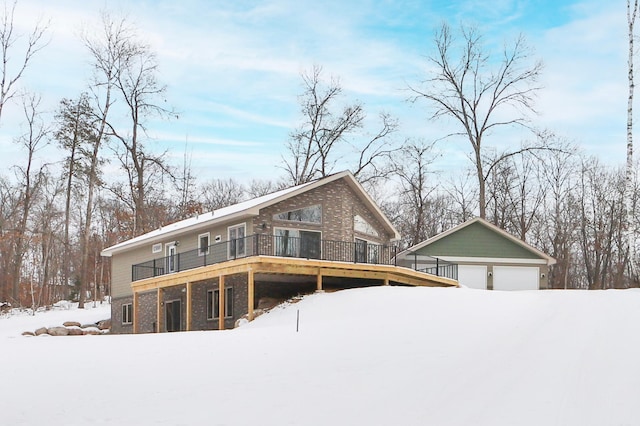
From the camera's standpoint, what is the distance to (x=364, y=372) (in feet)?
40.4

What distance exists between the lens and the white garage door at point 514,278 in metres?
34.2

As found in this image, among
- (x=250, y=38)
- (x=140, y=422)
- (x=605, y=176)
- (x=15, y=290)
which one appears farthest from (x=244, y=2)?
(x=605, y=176)

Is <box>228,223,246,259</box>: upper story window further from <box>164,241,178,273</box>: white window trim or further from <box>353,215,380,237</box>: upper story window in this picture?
Answer: <box>353,215,380,237</box>: upper story window

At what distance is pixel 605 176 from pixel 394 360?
3740 centimetres

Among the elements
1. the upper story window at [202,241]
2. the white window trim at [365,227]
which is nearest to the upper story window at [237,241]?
the upper story window at [202,241]

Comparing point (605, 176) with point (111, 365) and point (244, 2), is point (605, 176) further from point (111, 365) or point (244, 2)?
point (111, 365)

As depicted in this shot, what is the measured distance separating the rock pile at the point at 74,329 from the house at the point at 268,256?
2580 millimetres

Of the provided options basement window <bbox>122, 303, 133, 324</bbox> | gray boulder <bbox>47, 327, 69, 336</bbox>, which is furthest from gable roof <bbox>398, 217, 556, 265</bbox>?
gray boulder <bbox>47, 327, 69, 336</bbox>

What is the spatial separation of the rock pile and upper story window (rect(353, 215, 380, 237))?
505 inches

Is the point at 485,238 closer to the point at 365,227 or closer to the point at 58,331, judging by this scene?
the point at 365,227

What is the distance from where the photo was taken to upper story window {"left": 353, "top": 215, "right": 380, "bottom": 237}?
28.6 meters

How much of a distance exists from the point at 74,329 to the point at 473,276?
18500mm

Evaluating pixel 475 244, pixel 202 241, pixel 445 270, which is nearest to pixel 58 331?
pixel 202 241

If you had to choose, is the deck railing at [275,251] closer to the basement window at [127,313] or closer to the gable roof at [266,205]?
the gable roof at [266,205]
